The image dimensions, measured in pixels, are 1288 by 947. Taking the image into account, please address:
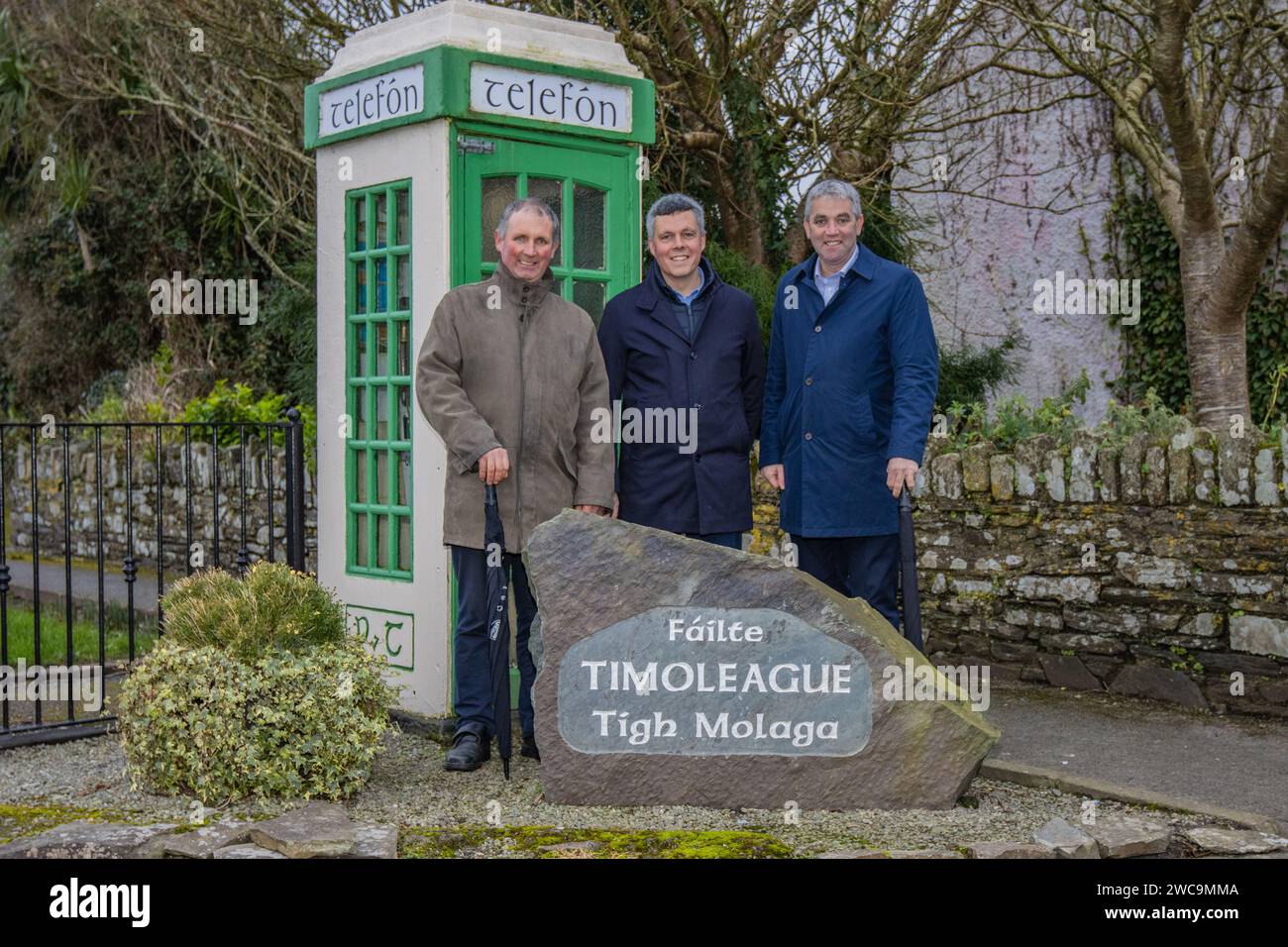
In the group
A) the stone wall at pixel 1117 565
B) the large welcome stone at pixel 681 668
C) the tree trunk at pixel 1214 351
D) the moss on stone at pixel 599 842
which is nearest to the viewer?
the moss on stone at pixel 599 842

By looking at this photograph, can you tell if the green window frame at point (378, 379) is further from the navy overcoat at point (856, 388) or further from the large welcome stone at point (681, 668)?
the navy overcoat at point (856, 388)

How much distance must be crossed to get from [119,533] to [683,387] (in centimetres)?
1029

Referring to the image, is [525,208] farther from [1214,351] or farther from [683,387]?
[1214,351]

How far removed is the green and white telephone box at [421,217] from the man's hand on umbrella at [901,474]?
1918 millimetres

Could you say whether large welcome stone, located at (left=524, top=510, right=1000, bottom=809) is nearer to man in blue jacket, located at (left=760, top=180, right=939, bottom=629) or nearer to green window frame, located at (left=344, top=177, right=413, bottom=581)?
man in blue jacket, located at (left=760, top=180, right=939, bottom=629)

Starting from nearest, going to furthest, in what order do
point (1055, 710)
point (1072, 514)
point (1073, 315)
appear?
point (1055, 710), point (1072, 514), point (1073, 315)

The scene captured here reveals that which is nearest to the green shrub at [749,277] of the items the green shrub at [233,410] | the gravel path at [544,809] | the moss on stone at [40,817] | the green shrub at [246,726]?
the green shrub at [233,410]

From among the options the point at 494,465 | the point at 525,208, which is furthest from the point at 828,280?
the point at 494,465

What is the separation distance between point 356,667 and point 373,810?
574 mm

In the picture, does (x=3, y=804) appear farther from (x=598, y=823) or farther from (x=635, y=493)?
(x=635, y=493)

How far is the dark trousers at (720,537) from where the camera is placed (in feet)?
18.9

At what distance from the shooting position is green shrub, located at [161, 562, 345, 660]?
216 inches

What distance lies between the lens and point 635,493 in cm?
583
